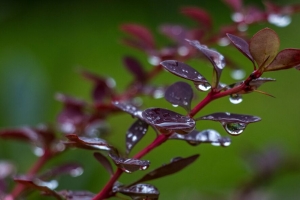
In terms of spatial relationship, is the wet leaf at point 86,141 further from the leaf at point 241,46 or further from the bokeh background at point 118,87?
the bokeh background at point 118,87

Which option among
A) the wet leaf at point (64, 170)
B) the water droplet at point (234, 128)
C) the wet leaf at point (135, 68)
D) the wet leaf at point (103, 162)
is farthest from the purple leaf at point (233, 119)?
the wet leaf at point (135, 68)

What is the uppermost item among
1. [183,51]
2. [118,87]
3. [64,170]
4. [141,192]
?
[118,87]

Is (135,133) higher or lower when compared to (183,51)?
lower

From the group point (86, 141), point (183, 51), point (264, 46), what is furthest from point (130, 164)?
point (183, 51)

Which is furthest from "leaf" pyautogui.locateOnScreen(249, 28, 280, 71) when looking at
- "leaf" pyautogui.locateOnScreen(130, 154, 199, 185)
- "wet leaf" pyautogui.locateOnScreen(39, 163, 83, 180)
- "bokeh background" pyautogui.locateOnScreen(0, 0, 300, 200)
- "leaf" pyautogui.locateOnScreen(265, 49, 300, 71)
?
"bokeh background" pyautogui.locateOnScreen(0, 0, 300, 200)

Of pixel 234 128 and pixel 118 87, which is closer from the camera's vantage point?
pixel 234 128

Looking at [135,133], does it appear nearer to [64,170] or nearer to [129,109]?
[129,109]

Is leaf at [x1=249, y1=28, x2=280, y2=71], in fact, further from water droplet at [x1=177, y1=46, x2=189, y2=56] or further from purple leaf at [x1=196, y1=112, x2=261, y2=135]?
water droplet at [x1=177, y1=46, x2=189, y2=56]

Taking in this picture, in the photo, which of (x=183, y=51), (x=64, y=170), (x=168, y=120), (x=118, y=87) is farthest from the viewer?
(x=118, y=87)
